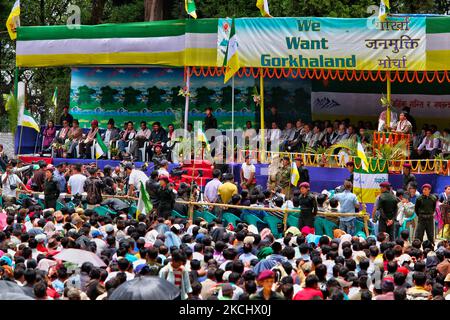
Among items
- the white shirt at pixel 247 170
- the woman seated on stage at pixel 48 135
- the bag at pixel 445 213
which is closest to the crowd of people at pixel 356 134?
the white shirt at pixel 247 170

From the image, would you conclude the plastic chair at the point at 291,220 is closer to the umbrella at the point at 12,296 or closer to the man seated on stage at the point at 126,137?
the man seated on stage at the point at 126,137

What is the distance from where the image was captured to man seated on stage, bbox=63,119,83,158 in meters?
28.4

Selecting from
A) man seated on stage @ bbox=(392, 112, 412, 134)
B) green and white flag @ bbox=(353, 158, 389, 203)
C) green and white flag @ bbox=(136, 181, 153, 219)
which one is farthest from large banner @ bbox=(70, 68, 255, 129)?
green and white flag @ bbox=(136, 181, 153, 219)

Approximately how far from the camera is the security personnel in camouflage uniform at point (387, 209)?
779 inches

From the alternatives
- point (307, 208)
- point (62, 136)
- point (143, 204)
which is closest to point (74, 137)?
point (62, 136)

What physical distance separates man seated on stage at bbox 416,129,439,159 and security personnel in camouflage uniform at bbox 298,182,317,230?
635 centimetres

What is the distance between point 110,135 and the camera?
2856cm

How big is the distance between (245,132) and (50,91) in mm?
12987

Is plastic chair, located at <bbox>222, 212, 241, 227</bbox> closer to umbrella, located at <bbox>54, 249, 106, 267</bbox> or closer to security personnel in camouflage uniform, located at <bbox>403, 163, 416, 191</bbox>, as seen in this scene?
security personnel in camouflage uniform, located at <bbox>403, 163, 416, 191</bbox>

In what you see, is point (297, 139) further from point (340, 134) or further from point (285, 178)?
point (285, 178)

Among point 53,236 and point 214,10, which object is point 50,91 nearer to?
point 214,10

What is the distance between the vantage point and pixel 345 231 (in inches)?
799

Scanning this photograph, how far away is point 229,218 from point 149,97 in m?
10.3
